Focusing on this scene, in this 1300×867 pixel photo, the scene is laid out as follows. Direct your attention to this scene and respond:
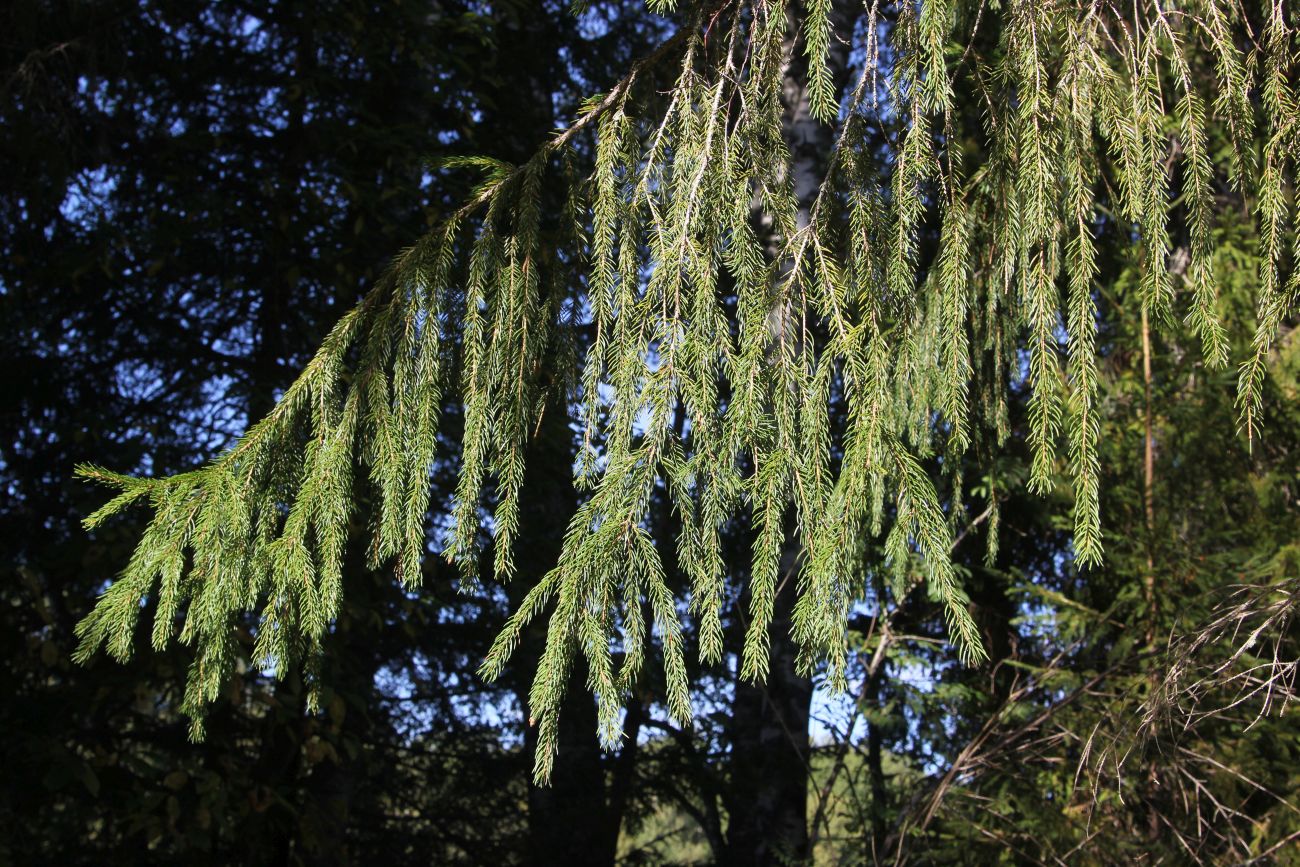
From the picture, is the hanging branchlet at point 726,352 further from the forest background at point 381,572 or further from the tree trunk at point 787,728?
the tree trunk at point 787,728

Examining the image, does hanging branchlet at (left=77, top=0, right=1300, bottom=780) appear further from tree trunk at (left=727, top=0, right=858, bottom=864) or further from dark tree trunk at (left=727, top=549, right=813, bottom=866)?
dark tree trunk at (left=727, top=549, right=813, bottom=866)

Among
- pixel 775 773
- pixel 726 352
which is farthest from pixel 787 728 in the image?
pixel 726 352

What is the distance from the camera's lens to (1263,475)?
444 cm

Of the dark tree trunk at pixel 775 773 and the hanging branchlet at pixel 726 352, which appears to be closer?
the hanging branchlet at pixel 726 352

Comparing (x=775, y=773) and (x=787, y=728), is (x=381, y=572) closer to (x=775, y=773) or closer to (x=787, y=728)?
(x=787, y=728)

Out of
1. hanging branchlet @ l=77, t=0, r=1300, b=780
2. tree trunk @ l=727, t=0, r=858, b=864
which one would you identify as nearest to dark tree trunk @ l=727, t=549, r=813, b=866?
tree trunk @ l=727, t=0, r=858, b=864

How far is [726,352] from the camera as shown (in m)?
2.09

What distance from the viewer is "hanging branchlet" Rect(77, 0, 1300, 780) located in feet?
6.54

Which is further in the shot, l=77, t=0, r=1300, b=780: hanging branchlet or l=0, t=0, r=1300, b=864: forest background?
l=0, t=0, r=1300, b=864: forest background

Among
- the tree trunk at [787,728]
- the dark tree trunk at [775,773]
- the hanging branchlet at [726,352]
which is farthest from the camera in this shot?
the dark tree trunk at [775,773]

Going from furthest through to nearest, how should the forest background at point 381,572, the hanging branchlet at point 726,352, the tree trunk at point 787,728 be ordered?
the tree trunk at point 787,728, the forest background at point 381,572, the hanging branchlet at point 726,352

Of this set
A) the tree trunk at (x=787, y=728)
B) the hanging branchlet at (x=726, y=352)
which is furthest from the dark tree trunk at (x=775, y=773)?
the hanging branchlet at (x=726, y=352)

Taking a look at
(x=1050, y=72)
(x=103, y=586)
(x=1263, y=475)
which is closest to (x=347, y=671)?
(x=103, y=586)

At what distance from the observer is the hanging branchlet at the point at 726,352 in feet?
6.54
